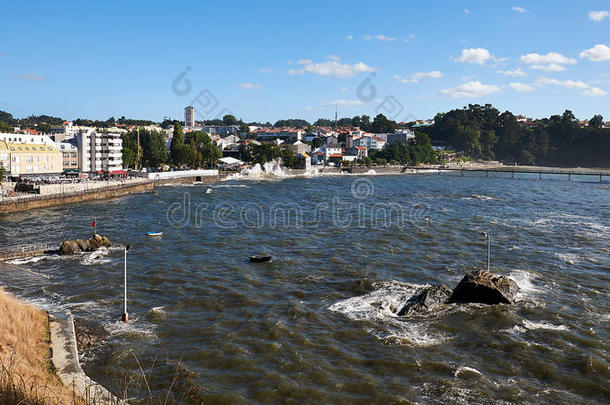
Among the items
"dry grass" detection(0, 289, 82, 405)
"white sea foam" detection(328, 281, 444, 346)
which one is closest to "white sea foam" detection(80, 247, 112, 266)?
"dry grass" detection(0, 289, 82, 405)

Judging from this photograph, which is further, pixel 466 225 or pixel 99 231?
pixel 466 225

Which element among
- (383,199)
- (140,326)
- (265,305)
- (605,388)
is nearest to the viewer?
(605,388)

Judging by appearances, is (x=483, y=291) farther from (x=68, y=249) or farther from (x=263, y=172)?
(x=263, y=172)

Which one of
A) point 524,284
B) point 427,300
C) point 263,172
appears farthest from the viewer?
point 263,172

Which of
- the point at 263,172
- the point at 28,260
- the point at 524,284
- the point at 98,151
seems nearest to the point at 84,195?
the point at 28,260

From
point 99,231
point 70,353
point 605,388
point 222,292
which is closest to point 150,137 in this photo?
point 99,231

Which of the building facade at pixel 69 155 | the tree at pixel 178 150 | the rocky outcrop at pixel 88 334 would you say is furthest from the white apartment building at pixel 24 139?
the rocky outcrop at pixel 88 334

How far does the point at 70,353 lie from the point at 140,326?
519 cm

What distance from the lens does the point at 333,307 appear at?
27.3m

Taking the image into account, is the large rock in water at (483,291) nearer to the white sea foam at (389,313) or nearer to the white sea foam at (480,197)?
the white sea foam at (389,313)

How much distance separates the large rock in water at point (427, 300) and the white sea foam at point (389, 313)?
0.61 metres

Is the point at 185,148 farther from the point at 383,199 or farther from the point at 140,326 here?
the point at 140,326

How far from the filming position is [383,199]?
85.6 metres

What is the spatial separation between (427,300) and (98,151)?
335ft
